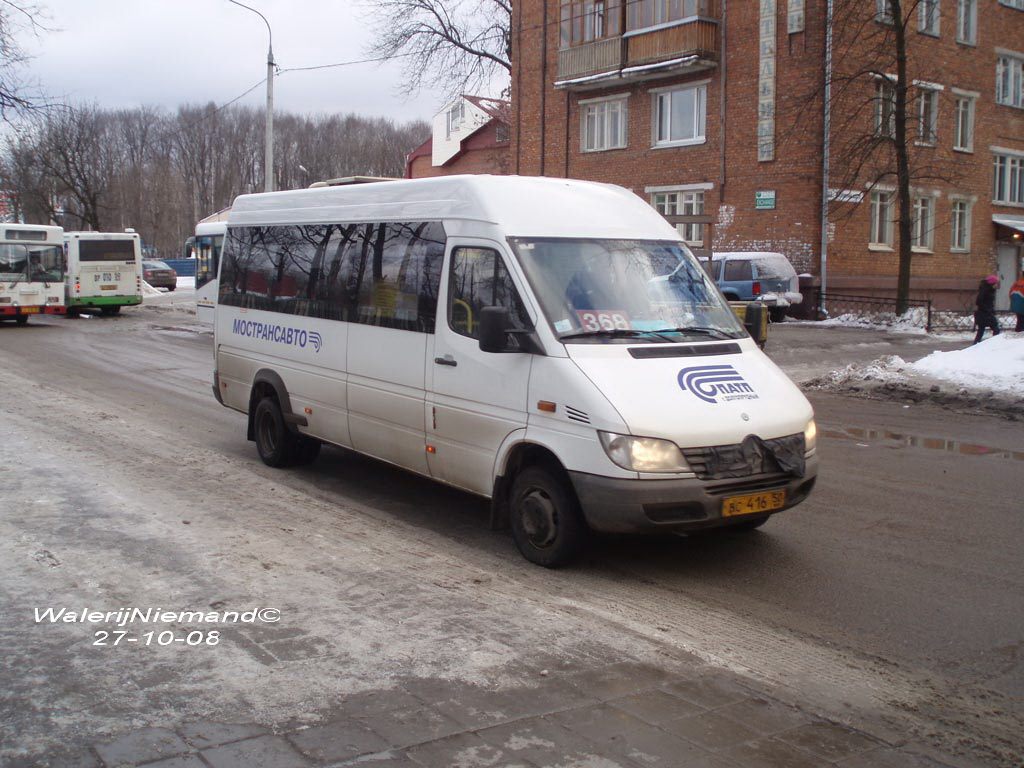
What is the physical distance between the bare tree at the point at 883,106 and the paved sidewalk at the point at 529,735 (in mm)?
25404

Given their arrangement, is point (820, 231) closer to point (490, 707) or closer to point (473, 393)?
point (473, 393)

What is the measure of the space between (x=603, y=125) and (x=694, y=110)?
398 cm

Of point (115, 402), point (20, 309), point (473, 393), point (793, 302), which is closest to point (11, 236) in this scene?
point (20, 309)

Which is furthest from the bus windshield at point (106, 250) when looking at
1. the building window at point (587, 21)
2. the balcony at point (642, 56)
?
the building window at point (587, 21)

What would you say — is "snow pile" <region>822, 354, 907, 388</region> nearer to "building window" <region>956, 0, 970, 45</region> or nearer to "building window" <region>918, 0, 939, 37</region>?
"building window" <region>918, 0, 939, 37</region>

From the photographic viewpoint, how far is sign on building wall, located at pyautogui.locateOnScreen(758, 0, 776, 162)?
29.3 metres

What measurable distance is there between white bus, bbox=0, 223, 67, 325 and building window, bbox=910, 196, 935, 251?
2678 cm

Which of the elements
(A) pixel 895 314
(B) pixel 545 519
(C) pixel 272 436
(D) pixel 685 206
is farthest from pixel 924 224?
(B) pixel 545 519

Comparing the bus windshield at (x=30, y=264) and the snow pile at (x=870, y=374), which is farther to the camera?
the bus windshield at (x=30, y=264)

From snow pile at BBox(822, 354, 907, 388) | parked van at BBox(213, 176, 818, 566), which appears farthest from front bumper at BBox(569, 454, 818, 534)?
snow pile at BBox(822, 354, 907, 388)

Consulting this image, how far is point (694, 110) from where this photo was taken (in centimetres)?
Answer: 3186

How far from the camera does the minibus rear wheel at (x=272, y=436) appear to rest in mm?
9258

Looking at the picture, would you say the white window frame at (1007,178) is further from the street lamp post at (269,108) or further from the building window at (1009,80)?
the street lamp post at (269,108)

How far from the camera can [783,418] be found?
627 centimetres
